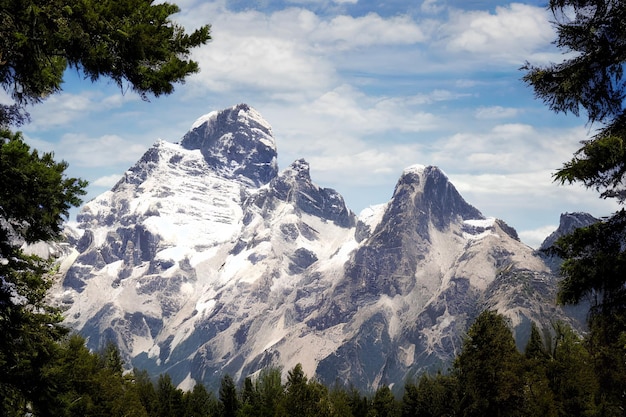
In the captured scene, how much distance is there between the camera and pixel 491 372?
169 ft

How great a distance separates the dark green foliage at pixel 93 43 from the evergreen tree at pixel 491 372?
4304cm

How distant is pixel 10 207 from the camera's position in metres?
14.7

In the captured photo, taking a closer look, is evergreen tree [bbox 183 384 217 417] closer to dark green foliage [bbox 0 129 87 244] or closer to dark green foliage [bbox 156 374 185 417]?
dark green foliage [bbox 156 374 185 417]

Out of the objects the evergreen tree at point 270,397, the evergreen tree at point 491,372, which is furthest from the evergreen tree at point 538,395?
the evergreen tree at point 270,397

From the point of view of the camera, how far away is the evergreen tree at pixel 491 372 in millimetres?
50531

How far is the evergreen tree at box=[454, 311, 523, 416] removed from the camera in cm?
5053

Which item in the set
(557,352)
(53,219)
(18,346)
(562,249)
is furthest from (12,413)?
(557,352)

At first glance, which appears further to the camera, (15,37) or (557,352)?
(557,352)

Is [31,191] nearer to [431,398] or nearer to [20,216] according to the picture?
[20,216]

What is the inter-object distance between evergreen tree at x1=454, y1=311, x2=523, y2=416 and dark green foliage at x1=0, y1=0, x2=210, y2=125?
43.0 metres

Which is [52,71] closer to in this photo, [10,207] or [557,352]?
[10,207]

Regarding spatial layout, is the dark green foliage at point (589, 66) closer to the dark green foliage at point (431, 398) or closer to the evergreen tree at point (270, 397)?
the evergreen tree at point (270, 397)

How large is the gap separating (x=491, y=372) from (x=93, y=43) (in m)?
45.0

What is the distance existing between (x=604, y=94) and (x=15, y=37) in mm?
12461
